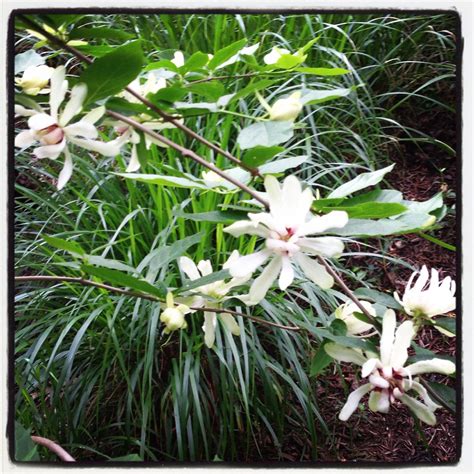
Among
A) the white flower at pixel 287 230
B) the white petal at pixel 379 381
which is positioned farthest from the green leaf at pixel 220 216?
the white petal at pixel 379 381

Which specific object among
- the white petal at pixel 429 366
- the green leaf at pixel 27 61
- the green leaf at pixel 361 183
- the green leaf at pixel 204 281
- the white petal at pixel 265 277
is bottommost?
the white petal at pixel 429 366

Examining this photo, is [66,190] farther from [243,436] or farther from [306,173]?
[243,436]

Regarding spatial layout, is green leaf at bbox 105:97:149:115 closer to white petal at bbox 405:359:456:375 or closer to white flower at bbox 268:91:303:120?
white flower at bbox 268:91:303:120

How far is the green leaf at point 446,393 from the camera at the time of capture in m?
0.41

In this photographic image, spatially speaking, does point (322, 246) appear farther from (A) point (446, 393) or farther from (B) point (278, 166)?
(A) point (446, 393)

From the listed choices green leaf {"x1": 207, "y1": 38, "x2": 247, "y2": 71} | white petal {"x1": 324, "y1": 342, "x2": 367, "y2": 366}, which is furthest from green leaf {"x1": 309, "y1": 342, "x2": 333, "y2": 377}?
green leaf {"x1": 207, "y1": 38, "x2": 247, "y2": 71}

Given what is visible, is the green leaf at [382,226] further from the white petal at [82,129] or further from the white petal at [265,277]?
the white petal at [82,129]

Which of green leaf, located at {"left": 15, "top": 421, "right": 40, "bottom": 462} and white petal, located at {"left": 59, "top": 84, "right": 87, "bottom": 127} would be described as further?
green leaf, located at {"left": 15, "top": 421, "right": 40, "bottom": 462}

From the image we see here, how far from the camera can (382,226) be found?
327 millimetres

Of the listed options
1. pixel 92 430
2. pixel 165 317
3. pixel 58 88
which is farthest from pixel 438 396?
pixel 92 430

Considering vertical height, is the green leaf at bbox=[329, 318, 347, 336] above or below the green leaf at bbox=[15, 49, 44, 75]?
below

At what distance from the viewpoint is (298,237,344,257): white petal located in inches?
12.1

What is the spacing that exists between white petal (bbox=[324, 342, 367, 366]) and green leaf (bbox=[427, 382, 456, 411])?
8 centimetres

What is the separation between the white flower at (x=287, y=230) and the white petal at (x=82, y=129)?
0.10 m
